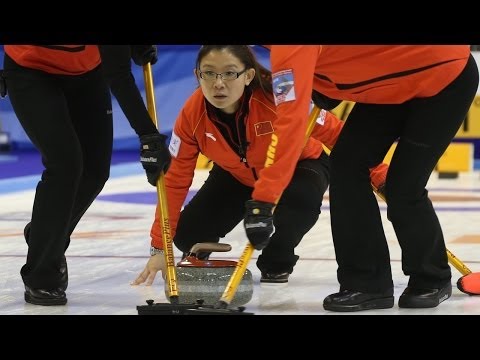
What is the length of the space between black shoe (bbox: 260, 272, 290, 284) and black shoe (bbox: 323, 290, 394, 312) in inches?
27.8

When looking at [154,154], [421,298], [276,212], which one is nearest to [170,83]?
[276,212]

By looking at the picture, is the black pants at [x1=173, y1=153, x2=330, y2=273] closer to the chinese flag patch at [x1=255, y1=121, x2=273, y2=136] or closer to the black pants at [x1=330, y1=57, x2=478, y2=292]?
the chinese flag patch at [x1=255, y1=121, x2=273, y2=136]

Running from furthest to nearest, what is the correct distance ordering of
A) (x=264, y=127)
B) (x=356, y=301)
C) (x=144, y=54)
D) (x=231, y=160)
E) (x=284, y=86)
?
(x=231, y=160)
(x=264, y=127)
(x=144, y=54)
(x=356, y=301)
(x=284, y=86)

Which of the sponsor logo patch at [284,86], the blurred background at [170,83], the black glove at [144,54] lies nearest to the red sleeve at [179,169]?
the black glove at [144,54]

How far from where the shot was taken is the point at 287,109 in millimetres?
3707

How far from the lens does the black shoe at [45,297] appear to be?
4.22 meters

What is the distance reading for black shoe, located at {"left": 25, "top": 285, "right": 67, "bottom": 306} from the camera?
4223 mm

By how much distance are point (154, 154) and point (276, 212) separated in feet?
3.06

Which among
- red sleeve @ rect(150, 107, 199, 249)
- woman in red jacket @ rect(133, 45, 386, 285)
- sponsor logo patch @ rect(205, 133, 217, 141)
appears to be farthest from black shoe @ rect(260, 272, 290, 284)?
sponsor logo patch @ rect(205, 133, 217, 141)

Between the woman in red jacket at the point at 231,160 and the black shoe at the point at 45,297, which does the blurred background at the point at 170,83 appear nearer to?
the woman in red jacket at the point at 231,160

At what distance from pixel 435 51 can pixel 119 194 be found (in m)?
5.37

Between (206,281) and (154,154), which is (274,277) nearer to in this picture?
(206,281)
